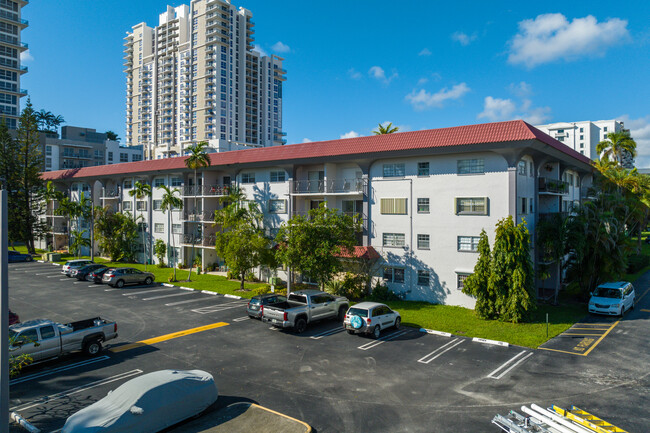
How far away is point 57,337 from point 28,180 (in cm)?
5434

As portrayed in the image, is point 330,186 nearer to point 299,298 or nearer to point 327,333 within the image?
point 299,298

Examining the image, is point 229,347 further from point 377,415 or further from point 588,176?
point 588,176

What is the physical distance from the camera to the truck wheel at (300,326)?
22.8 m

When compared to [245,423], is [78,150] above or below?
above

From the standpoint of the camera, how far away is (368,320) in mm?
21594

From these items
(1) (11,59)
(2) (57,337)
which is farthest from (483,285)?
(1) (11,59)

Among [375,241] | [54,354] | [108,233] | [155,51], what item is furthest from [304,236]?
[155,51]

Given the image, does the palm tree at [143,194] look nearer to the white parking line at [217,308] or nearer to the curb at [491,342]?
the white parking line at [217,308]

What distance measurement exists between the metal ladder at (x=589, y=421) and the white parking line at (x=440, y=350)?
661 centimetres

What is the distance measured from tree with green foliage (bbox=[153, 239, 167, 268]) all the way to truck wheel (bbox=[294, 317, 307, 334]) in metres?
30.5

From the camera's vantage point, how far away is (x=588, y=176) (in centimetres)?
4672

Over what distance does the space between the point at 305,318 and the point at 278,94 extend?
459 feet

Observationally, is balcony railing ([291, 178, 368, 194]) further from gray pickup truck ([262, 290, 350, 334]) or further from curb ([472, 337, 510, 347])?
curb ([472, 337, 510, 347])

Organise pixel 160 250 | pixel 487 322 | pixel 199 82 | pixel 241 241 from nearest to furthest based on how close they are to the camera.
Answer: pixel 487 322, pixel 241 241, pixel 160 250, pixel 199 82
